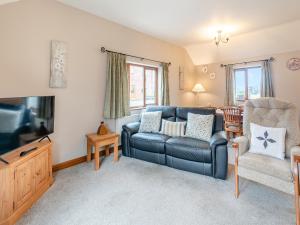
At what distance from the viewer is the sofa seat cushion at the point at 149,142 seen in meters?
3.05

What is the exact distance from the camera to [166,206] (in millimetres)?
1944

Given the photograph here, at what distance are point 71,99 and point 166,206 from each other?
2.27 meters

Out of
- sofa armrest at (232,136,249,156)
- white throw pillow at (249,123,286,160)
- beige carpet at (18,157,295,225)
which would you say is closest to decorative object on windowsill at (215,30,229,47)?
white throw pillow at (249,123,286,160)

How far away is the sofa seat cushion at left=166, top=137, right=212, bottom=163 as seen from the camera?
261 centimetres

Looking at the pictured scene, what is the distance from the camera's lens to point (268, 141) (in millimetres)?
2223

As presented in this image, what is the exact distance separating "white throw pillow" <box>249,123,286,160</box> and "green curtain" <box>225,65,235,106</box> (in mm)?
3308

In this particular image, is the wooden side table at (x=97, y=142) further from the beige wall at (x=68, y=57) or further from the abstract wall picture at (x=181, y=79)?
the abstract wall picture at (x=181, y=79)

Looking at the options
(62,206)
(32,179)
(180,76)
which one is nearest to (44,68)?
(32,179)

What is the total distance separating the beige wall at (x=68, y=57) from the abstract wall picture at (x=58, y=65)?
7 cm

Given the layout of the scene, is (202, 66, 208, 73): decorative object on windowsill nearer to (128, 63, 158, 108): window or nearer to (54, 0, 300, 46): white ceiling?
(54, 0, 300, 46): white ceiling

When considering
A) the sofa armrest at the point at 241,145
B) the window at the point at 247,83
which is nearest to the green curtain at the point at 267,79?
the window at the point at 247,83

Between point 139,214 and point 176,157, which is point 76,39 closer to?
point 176,157

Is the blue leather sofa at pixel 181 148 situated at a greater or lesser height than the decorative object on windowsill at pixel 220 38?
lesser

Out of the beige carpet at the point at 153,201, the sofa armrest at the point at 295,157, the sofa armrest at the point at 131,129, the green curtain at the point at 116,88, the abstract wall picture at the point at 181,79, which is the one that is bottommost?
the beige carpet at the point at 153,201
